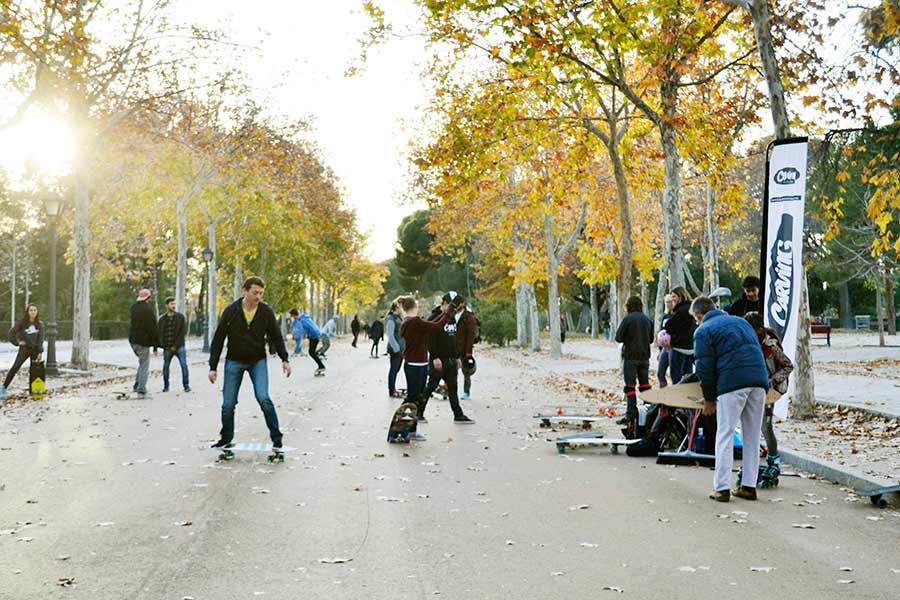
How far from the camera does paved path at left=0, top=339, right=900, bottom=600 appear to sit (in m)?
5.23

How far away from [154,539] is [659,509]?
3689 millimetres

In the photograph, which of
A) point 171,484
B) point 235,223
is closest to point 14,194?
point 235,223

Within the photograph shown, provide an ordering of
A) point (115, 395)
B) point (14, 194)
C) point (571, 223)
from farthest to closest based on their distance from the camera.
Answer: point (14, 194) < point (571, 223) < point (115, 395)

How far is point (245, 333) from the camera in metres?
10.3

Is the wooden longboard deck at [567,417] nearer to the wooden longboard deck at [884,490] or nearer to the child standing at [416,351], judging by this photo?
the child standing at [416,351]

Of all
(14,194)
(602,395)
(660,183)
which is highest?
(14,194)

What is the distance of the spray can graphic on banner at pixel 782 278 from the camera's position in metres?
12.5

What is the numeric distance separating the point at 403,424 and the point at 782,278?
5.34m

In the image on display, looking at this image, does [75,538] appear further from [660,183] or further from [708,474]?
[660,183]

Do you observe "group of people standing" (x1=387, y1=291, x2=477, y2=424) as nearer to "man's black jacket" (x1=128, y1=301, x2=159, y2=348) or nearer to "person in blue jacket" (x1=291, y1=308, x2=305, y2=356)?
"man's black jacket" (x1=128, y1=301, x2=159, y2=348)

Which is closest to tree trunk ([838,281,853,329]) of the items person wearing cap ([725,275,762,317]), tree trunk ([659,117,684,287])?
tree trunk ([659,117,684,287])

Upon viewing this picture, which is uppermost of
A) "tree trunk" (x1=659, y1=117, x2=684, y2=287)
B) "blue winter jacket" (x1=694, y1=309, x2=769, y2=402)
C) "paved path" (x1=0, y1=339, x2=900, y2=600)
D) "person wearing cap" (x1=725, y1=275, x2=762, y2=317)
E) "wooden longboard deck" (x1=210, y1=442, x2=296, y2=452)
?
"tree trunk" (x1=659, y1=117, x2=684, y2=287)

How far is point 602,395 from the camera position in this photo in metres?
19.6

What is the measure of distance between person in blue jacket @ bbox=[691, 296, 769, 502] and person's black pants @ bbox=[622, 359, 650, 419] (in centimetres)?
494
